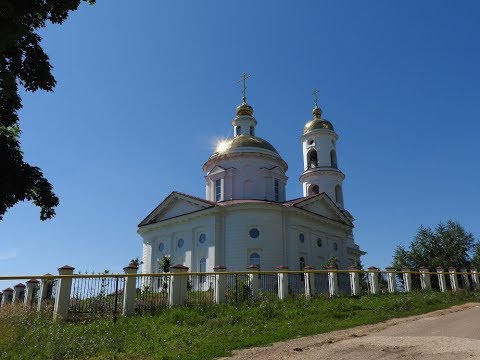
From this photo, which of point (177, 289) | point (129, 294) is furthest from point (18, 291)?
point (177, 289)

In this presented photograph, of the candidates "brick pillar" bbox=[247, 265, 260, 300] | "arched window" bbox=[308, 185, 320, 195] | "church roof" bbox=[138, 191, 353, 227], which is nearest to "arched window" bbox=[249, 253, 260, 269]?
"church roof" bbox=[138, 191, 353, 227]

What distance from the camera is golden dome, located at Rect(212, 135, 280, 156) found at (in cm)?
3538

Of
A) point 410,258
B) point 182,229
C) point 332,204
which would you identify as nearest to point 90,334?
point 182,229

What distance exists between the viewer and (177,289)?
15.9 metres

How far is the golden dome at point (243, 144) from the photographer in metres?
35.4

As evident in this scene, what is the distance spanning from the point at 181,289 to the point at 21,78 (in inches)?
367

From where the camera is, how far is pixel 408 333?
418 inches

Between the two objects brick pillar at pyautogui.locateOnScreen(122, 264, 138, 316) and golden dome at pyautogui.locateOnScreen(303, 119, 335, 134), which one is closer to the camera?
brick pillar at pyautogui.locateOnScreen(122, 264, 138, 316)

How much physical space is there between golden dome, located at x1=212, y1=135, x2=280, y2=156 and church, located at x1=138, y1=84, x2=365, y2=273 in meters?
0.08

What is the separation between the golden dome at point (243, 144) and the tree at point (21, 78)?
905 inches

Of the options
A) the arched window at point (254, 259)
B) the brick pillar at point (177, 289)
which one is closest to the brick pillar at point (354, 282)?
the arched window at point (254, 259)

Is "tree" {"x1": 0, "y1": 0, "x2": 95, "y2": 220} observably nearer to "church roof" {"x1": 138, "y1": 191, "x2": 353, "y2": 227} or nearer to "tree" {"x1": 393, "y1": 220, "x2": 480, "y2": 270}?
"church roof" {"x1": 138, "y1": 191, "x2": 353, "y2": 227}

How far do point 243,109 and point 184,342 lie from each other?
3105 centimetres

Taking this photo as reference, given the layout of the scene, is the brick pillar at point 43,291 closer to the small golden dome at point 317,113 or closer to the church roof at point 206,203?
the church roof at point 206,203
